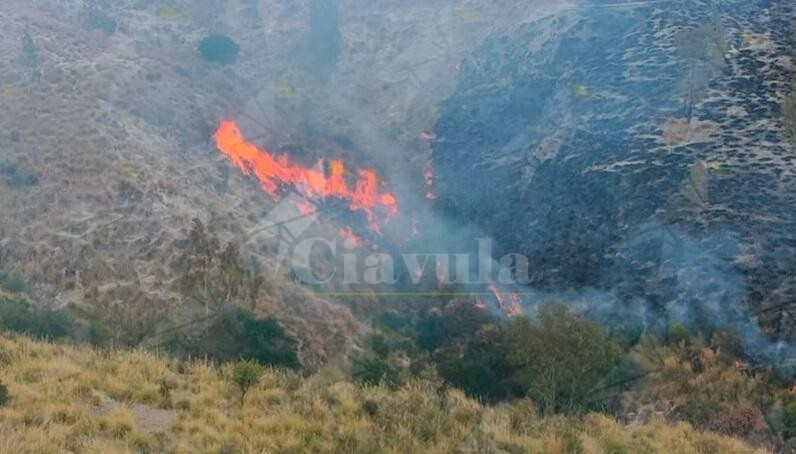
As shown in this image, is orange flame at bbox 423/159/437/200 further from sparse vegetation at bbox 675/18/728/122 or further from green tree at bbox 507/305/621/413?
green tree at bbox 507/305/621/413

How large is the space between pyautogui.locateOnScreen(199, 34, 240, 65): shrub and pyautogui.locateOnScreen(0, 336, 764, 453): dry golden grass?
35263 mm

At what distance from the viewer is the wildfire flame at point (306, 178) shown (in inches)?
1594

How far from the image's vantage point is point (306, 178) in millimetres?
41844

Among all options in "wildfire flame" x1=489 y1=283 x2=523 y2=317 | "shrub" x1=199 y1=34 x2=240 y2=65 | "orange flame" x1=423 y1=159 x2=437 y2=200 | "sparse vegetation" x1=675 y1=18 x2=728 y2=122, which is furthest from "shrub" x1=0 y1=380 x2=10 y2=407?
"shrub" x1=199 y1=34 x2=240 y2=65

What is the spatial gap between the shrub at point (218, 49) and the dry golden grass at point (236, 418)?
3526cm

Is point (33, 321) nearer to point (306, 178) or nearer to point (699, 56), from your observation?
point (306, 178)

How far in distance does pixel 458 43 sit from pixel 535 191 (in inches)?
690

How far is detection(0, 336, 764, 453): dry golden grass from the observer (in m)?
10.2

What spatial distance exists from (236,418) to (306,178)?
101ft

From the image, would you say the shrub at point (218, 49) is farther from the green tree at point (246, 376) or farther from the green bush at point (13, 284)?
the green tree at point (246, 376)

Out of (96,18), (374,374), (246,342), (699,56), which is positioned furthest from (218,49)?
(374,374)

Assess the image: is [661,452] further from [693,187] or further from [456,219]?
[456,219]

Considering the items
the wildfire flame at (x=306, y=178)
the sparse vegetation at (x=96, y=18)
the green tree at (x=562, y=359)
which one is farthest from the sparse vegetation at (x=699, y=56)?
the sparse vegetation at (x=96, y=18)

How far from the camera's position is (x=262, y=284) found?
30703mm
